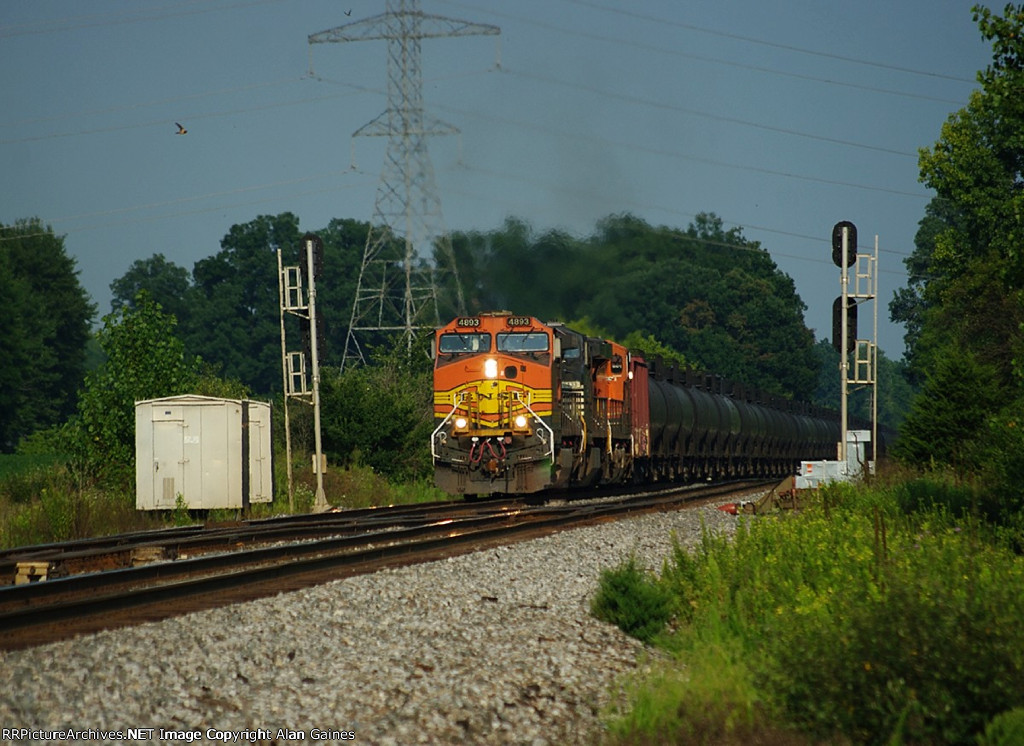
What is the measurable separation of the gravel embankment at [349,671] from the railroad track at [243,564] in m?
0.63

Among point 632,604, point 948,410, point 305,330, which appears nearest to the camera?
point 632,604

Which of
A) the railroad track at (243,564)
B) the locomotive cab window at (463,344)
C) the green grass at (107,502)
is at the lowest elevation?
the green grass at (107,502)

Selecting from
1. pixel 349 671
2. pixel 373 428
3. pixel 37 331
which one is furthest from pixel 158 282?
pixel 349 671

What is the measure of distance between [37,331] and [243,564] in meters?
72.1

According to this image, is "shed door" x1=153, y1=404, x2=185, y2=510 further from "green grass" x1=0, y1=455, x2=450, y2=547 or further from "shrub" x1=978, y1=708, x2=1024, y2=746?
"shrub" x1=978, y1=708, x2=1024, y2=746

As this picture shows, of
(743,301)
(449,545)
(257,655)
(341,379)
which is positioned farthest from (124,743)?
(743,301)

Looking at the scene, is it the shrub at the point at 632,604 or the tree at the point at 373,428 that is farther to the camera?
the tree at the point at 373,428

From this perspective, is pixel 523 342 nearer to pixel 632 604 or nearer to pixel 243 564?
pixel 243 564

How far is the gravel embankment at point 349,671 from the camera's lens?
625 centimetres

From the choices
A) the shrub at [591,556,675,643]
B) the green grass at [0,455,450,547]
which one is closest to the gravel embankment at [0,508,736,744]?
the shrub at [591,556,675,643]

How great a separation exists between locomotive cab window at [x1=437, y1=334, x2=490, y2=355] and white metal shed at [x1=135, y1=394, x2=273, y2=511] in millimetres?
4457

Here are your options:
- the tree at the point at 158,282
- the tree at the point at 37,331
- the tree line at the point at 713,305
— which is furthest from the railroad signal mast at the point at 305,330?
the tree at the point at 158,282

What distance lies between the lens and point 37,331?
79.4 metres

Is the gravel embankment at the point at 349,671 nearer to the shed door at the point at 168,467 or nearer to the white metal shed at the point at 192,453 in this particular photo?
the white metal shed at the point at 192,453
